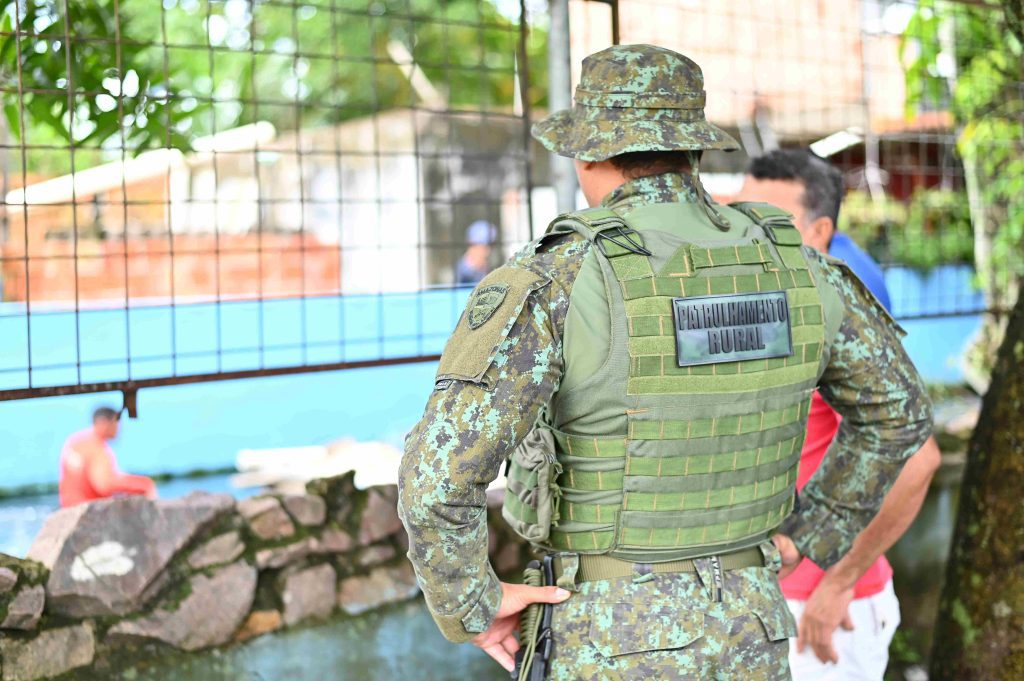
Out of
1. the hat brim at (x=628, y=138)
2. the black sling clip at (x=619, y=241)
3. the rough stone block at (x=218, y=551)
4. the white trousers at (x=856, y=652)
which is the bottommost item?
the white trousers at (x=856, y=652)

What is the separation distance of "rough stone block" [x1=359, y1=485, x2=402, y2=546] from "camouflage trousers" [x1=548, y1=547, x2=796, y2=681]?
1357 millimetres

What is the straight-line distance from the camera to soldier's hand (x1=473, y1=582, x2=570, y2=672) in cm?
158

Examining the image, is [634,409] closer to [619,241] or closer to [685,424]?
[685,424]

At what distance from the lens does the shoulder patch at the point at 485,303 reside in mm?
1469

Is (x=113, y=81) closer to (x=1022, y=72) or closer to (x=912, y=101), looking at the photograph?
(x=912, y=101)

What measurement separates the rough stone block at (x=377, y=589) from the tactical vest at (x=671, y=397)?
126 cm

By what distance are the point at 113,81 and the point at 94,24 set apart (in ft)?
0.61

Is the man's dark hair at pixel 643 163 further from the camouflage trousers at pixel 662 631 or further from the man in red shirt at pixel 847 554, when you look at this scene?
the man in red shirt at pixel 847 554

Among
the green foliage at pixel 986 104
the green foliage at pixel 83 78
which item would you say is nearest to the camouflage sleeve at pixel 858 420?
the green foliage at pixel 83 78

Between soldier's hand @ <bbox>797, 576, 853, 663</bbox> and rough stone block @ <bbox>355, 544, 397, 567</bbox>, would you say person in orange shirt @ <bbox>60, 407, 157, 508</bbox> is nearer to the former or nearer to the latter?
rough stone block @ <bbox>355, 544, 397, 567</bbox>

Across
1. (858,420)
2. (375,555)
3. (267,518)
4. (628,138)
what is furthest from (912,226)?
(628,138)

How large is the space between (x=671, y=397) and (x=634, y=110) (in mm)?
448

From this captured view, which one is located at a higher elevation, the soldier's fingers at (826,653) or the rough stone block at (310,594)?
the rough stone block at (310,594)

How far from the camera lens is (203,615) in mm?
2543
